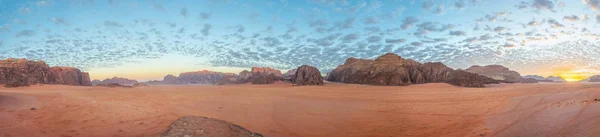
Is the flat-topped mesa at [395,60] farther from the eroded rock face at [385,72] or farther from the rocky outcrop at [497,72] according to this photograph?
the rocky outcrop at [497,72]

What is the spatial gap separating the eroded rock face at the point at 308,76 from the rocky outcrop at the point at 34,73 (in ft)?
82.3

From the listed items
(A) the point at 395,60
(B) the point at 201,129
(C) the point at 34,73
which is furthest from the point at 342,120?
(C) the point at 34,73

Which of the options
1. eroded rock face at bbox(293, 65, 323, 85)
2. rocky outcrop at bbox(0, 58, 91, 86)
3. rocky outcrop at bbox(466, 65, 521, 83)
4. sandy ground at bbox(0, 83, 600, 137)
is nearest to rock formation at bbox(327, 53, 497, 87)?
eroded rock face at bbox(293, 65, 323, 85)

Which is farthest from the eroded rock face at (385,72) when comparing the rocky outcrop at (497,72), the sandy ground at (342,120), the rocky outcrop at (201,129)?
the rocky outcrop at (497,72)

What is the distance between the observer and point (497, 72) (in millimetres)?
46188

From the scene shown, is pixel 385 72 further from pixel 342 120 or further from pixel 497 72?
pixel 497 72

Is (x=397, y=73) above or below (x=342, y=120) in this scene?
above

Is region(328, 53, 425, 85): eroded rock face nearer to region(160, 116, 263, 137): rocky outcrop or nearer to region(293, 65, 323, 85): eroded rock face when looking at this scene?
region(293, 65, 323, 85): eroded rock face

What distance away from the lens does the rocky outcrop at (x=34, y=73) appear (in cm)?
2472

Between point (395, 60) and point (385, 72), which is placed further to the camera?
point (395, 60)

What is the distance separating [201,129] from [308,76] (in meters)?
20.9

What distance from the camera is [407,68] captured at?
94.7 ft

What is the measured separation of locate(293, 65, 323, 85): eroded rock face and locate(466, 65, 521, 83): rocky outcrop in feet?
107

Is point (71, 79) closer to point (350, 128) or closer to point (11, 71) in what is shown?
point (11, 71)
